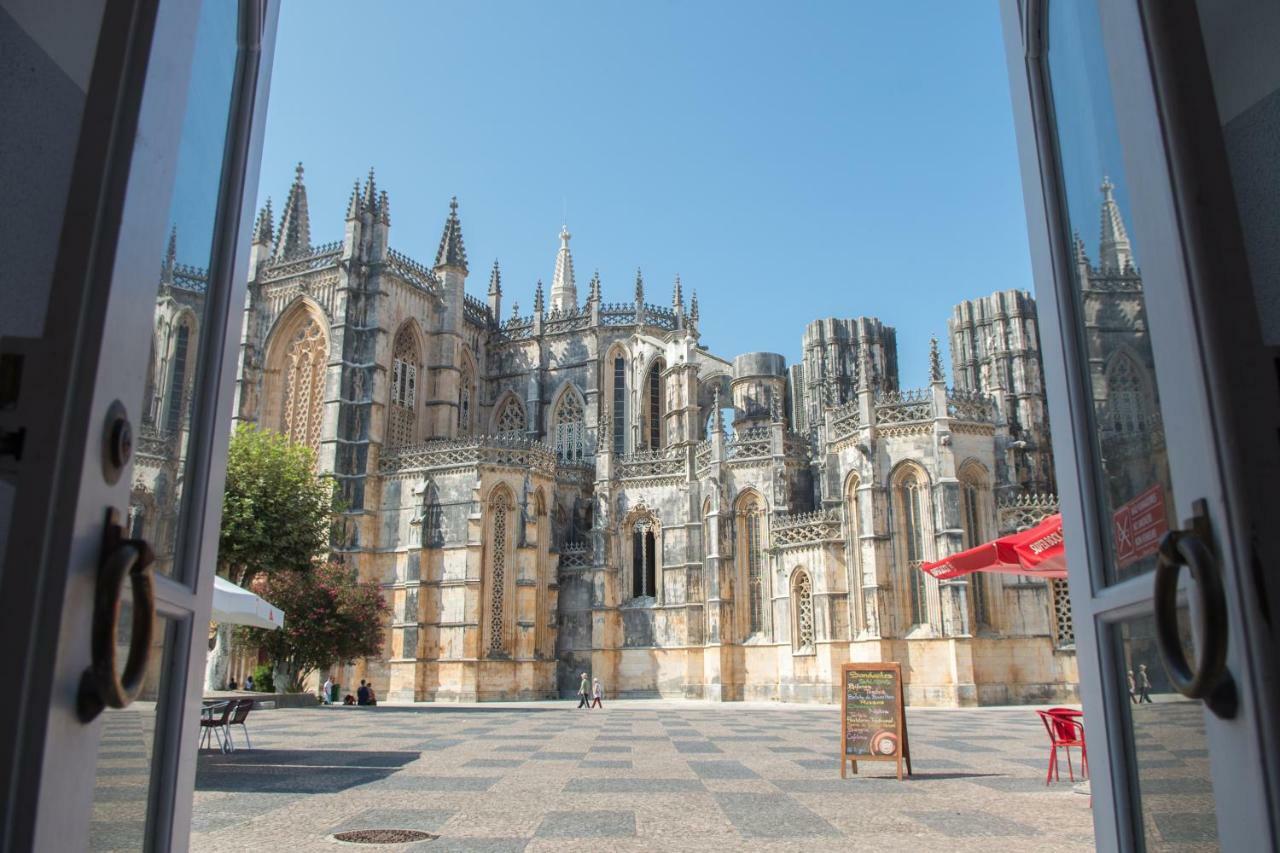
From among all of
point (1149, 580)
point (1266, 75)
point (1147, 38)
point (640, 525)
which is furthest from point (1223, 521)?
point (640, 525)

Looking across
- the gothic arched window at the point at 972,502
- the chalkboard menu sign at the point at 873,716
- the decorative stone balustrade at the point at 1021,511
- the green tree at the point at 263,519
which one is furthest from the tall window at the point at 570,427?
the chalkboard menu sign at the point at 873,716

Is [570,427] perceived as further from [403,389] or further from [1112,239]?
[1112,239]

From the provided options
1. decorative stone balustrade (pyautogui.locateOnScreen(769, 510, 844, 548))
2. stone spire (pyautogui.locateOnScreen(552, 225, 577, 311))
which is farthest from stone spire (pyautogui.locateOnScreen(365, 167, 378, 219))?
stone spire (pyautogui.locateOnScreen(552, 225, 577, 311))

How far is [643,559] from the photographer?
119 ft

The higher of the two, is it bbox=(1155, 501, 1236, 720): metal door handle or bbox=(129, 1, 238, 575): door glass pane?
bbox=(129, 1, 238, 575): door glass pane

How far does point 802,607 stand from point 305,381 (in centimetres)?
2191

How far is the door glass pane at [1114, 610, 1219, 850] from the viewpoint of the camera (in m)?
1.64

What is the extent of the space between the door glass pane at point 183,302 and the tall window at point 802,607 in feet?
98.5

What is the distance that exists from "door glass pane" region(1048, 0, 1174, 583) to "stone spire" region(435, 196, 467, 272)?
40170 millimetres

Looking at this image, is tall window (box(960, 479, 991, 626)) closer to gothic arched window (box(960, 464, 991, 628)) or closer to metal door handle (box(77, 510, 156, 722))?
gothic arched window (box(960, 464, 991, 628))

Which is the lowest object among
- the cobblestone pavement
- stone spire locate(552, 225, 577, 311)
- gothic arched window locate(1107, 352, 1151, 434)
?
the cobblestone pavement

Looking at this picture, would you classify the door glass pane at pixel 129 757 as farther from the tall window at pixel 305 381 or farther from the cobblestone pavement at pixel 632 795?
the tall window at pixel 305 381

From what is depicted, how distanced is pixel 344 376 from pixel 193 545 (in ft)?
118

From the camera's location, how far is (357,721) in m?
19.5
